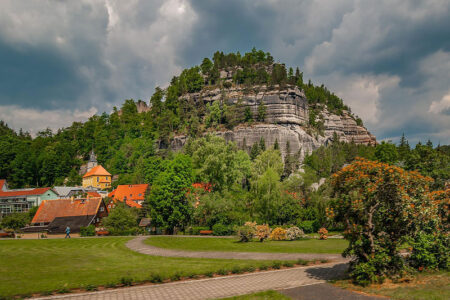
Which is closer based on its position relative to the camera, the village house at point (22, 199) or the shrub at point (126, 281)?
the shrub at point (126, 281)

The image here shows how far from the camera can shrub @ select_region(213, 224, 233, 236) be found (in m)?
38.7

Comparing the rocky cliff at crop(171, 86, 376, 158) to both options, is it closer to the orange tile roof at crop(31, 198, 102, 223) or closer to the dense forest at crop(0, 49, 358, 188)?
the dense forest at crop(0, 49, 358, 188)

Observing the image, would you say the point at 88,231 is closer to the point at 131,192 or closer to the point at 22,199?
the point at 131,192

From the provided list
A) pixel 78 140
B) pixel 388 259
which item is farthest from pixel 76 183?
pixel 388 259

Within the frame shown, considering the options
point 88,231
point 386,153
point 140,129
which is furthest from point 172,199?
point 140,129

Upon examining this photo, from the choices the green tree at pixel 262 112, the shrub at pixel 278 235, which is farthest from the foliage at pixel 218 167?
the green tree at pixel 262 112

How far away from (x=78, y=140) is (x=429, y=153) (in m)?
130

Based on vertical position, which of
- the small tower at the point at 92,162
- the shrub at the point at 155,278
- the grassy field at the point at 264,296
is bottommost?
the grassy field at the point at 264,296

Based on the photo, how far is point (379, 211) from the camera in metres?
12.3

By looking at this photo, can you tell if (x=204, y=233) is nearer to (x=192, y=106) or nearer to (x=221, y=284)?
(x=221, y=284)

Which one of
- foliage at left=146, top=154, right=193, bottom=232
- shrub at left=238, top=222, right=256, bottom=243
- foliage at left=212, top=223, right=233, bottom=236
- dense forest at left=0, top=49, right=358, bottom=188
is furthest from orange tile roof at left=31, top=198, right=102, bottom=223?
dense forest at left=0, top=49, right=358, bottom=188

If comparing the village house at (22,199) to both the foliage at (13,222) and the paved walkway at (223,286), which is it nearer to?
the foliage at (13,222)

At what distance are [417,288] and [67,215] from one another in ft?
161

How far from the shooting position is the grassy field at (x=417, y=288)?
1007 cm
